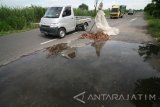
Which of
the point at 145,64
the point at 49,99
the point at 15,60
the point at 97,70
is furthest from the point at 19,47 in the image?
the point at 145,64

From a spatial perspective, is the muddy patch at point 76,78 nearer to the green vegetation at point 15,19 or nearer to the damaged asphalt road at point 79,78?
the damaged asphalt road at point 79,78

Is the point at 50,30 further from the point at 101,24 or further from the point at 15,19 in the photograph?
the point at 15,19

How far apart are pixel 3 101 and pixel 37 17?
21.5 metres

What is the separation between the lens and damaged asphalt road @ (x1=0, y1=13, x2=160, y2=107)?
436cm

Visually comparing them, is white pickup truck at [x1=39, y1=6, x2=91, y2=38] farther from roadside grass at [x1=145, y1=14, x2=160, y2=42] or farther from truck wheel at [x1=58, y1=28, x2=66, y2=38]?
roadside grass at [x1=145, y1=14, x2=160, y2=42]

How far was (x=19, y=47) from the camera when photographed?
1017 cm

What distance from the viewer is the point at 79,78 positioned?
5.65 metres

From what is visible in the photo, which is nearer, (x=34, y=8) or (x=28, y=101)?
(x=28, y=101)

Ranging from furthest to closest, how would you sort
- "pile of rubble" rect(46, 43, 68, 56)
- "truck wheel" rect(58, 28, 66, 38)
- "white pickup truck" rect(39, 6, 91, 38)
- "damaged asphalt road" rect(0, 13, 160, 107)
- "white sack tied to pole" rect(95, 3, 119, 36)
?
"white sack tied to pole" rect(95, 3, 119, 36) < "truck wheel" rect(58, 28, 66, 38) < "white pickup truck" rect(39, 6, 91, 38) < "pile of rubble" rect(46, 43, 68, 56) < "damaged asphalt road" rect(0, 13, 160, 107)

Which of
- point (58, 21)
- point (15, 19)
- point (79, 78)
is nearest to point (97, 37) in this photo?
point (58, 21)

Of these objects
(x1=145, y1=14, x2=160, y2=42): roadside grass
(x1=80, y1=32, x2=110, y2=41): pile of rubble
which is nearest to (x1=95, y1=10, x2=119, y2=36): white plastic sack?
(x1=80, y1=32, x2=110, y2=41): pile of rubble

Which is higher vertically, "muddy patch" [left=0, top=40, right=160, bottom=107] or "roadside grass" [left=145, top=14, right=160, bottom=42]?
"roadside grass" [left=145, top=14, right=160, bottom=42]

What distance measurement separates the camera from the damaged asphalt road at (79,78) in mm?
4357

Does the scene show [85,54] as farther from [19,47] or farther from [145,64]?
[19,47]
